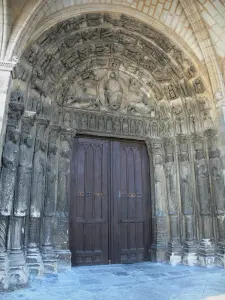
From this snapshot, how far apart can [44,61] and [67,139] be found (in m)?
1.45

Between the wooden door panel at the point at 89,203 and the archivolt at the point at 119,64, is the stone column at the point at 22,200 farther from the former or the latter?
the wooden door panel at the point at 89,203

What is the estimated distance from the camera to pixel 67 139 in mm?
4711

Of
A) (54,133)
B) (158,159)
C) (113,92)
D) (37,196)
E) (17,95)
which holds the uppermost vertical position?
(113,92)

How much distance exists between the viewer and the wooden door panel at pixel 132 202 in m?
4.83

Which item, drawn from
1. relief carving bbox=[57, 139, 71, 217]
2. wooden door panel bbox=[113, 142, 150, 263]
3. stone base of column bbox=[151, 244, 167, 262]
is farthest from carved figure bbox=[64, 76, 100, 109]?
stone base of column bbox=[151, 244, 167, 262]

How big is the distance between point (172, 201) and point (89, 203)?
166 centimetres

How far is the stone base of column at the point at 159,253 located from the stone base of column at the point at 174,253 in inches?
3.7

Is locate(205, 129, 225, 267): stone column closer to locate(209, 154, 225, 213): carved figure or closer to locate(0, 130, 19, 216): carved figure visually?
locate(209, 154, 225, 213): carved figure

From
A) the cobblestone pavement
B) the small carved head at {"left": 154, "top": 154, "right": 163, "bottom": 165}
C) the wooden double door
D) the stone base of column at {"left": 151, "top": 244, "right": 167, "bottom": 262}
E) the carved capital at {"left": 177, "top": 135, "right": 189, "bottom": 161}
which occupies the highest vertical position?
the carved capital at {"left": 177, "top": 135, "right": 189, "bottom": 161}

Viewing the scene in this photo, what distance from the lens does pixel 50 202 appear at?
423 centimetres

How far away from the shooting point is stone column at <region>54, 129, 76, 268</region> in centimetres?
420

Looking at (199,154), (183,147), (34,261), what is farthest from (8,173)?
(199,154)

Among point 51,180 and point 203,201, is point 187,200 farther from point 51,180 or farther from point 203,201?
point 51,180

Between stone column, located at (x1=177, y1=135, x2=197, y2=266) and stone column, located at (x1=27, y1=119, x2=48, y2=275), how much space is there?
8.67 ft
